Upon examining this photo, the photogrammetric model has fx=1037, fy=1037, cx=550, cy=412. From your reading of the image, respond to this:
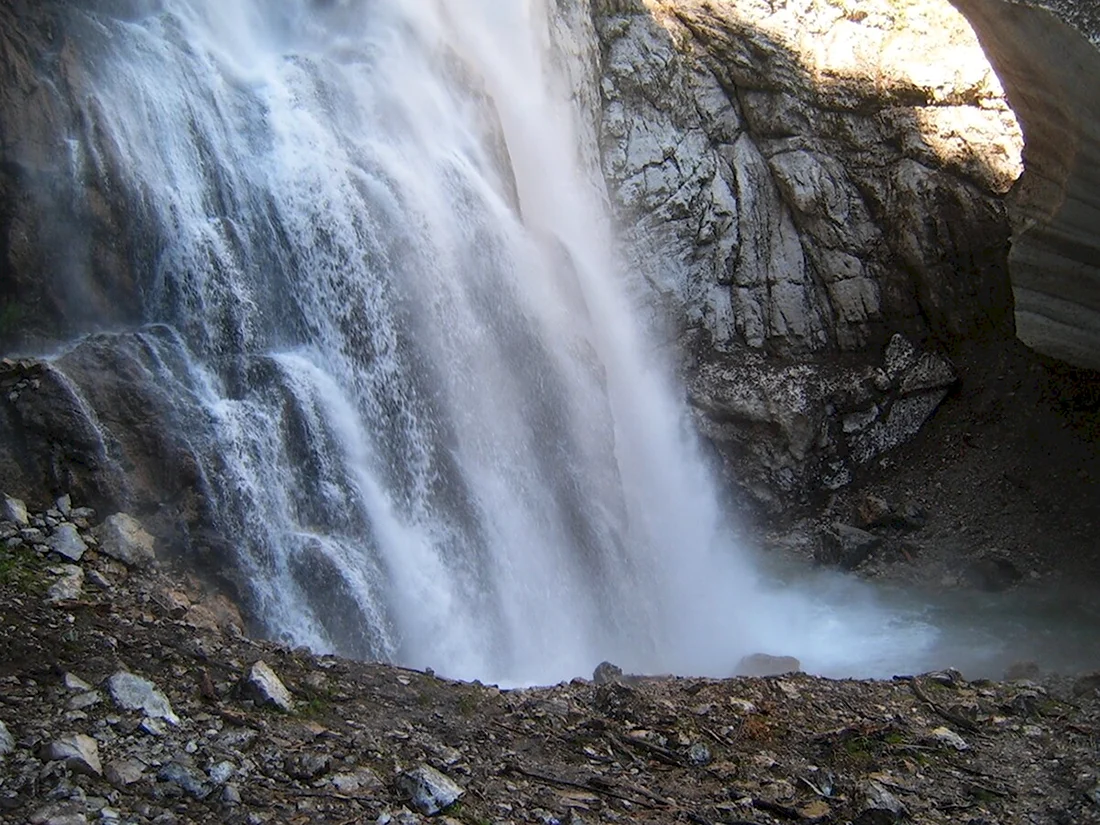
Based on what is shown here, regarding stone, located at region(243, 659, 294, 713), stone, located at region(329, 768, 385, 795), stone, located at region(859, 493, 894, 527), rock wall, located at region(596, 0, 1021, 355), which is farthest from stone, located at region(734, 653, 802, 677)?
rock wall, located at region(596, 0, 1021, 355)

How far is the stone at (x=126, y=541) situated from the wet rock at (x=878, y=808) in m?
5.77

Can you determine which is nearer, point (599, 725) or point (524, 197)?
point (599, 725)

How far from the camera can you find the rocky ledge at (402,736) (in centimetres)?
577

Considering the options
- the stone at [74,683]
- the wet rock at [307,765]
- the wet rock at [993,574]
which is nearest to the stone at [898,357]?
the wet rock at [993,574]

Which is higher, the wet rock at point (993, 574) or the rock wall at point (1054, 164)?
the rock wall at point (1054, 164)

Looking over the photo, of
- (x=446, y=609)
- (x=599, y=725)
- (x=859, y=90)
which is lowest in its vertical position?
(x=599, y=725)

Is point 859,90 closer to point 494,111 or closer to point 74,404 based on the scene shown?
point 494,111

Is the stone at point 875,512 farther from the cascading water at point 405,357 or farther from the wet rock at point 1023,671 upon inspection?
the wet rock at point 1023,671

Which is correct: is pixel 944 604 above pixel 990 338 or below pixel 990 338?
below

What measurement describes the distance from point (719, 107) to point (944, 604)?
891cm

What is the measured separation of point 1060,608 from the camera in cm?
1450

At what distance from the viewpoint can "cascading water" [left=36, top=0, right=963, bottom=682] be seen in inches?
405

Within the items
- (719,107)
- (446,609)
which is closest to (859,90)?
(719,107)

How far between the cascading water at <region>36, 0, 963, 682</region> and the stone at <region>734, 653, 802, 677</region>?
669mm
